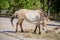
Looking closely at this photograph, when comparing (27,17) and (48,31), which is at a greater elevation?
(27,17)

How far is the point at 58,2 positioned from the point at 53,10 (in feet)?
9.68

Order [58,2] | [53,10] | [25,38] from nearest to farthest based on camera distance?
[25,38] < [58,2] < [53,10]

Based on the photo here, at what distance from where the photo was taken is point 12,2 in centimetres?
4106

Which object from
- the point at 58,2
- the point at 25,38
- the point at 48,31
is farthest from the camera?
the point at 58,2

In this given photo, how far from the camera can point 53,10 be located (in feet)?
138

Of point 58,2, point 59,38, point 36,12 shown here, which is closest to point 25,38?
point 59,38

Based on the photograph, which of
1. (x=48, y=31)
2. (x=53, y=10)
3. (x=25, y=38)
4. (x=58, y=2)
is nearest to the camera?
(x=25, y=38)

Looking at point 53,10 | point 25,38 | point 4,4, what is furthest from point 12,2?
point 25,38

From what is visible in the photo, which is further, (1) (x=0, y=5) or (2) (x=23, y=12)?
(1) (x=0, y=5)

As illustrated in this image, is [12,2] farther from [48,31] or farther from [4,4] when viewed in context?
[48,31]

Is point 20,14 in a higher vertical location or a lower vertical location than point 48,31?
higher

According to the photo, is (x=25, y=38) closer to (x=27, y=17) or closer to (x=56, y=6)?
(x=27, y=17)

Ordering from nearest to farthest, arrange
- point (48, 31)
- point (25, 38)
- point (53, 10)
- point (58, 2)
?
point (25, 38), point (48, 31), point (58, 2), point (53, 10)

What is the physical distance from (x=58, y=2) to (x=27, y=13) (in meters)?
25.7
